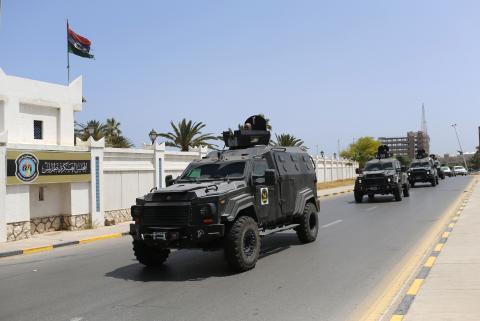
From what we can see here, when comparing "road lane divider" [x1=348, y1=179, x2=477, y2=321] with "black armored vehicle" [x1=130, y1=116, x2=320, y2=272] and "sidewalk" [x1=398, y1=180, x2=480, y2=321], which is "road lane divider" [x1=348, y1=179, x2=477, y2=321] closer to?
"sidewalk" [x1=398, y1=180, x2=480, y2=321]

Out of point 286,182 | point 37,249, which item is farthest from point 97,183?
point 286,182

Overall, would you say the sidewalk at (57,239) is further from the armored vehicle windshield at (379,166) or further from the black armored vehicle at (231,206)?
the armored vehicle windshield at (379,166)

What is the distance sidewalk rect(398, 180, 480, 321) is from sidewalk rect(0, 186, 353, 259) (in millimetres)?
9665

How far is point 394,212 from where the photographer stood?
750 inches

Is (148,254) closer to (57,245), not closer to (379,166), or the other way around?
(57,245)

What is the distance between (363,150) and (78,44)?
66.8 metres

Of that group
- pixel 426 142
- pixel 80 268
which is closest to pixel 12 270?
pixel 80 268

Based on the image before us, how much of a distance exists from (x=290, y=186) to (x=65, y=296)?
552 centimetres

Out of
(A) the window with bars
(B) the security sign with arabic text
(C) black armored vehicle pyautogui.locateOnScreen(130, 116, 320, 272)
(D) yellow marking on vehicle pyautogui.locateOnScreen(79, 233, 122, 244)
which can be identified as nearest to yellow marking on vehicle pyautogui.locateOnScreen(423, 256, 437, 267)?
Answer: (C) black armored vehicle pyautogui.locateOnScreen(130, 116, 320, 272)

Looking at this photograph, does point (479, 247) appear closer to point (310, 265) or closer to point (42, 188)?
point (310, 265)

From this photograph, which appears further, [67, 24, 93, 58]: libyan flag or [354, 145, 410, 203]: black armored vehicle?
[354, 145, 410, 203]: black armored vehicle

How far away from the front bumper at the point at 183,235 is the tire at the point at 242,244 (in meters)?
0.24

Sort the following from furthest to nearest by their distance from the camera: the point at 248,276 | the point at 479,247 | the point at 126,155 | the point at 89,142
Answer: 1. the point at 126,155
2. the point at 89,142
3. the point at 479,247
4. the point at 248,276

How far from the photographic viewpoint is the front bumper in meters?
8.37
